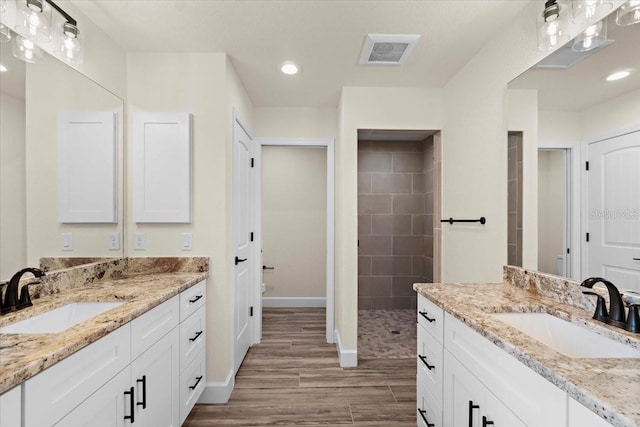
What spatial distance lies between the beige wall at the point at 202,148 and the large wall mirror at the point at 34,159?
41 centimetres

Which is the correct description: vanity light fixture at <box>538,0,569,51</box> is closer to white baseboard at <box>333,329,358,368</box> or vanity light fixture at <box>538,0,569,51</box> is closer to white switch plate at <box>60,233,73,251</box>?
white baseboard at <box>333,329,358,368</box>

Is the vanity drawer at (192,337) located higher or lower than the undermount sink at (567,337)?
lower

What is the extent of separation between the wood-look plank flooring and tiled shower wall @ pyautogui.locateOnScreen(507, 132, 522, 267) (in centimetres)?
127

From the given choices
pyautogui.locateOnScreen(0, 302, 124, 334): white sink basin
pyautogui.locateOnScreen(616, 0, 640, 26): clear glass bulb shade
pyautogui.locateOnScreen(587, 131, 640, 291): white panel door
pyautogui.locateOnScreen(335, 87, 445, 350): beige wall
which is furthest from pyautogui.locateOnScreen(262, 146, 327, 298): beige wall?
pyautogui.locateOnScreen(616, 0, 640, 26): clear glass bulb shade

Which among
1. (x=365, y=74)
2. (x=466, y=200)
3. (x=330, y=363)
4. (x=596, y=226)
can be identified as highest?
(x=365, y=74)

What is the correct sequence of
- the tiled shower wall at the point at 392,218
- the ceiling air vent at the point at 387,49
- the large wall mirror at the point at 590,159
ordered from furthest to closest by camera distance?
the tiled shower wall at the point at 392,218 → the ceiling air vent at the point at 387,49 → the large wall mirror at the point at 590,159

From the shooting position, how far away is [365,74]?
8.64 feet

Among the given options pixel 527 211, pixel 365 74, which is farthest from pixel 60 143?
pixel 527 211

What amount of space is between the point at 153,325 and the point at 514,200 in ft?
6.71

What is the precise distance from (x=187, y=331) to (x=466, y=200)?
2140 mm

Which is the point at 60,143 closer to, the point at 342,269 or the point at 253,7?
the point at 253,7

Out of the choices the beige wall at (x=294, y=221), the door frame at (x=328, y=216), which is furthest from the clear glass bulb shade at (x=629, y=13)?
the beige wall at (x=294, y=221)

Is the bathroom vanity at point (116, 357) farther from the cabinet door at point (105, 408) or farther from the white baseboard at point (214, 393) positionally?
the white baseboard at point (214, 393)

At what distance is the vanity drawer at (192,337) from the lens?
187 centimetres
